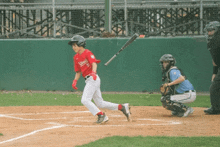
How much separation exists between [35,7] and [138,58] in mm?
3898

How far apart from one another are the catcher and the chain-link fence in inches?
206

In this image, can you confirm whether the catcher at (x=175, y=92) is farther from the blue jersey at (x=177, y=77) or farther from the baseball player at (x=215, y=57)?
the baseball player at (x=215, y=57)

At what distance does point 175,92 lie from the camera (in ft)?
28.4

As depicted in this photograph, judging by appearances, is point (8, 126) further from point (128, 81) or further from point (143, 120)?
point (128, 81)

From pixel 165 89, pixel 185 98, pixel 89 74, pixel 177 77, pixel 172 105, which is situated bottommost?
pixel 172 105

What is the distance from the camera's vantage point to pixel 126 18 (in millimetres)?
13828

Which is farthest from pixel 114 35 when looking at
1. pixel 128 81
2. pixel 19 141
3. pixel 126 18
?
pixel 19 141

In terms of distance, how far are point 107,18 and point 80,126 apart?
669 cm

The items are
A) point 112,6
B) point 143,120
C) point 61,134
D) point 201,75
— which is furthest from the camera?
point 112,6

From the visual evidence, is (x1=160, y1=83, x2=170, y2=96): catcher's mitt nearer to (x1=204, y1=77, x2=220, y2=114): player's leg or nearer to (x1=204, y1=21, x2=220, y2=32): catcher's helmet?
(x1=204, y1=77, x2=220, y2=114): player's leg

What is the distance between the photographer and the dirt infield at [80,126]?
20.4 ft

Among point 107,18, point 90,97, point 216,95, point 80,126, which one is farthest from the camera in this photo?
point 107,18

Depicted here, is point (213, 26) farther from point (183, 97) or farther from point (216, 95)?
point (183, 97)

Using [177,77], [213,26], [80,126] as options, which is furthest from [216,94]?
[80,126]
